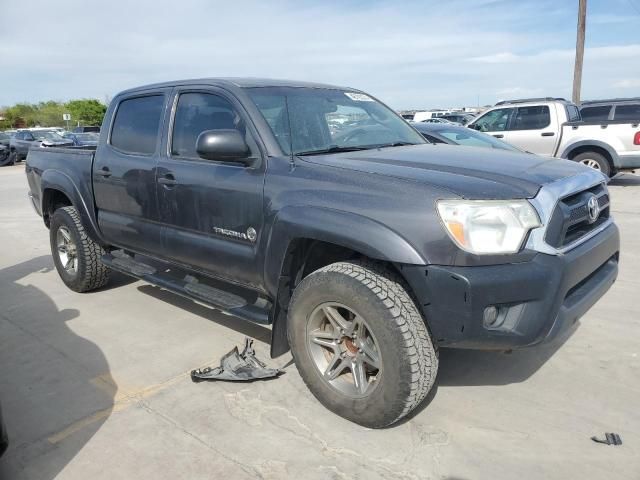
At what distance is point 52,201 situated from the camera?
5586 millimetres

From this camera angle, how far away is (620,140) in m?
11.0

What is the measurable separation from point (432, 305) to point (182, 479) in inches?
55.4

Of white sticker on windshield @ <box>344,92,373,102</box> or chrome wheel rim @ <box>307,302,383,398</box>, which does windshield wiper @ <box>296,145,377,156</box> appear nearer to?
white sticker on windshield @ <box>344,92,373,102</box>

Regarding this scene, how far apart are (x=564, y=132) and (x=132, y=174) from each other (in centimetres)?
991

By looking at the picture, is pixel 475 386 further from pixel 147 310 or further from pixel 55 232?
pixel 55 232

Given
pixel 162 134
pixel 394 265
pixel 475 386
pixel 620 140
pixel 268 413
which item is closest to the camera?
pixel 394 265

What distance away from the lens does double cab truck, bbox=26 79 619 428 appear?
8.32 ft

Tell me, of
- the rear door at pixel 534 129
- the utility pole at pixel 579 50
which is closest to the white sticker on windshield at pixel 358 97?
the rear door at pixel 534 129

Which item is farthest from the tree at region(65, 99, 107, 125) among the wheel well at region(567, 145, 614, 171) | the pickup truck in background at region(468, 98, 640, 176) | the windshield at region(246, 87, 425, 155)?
the windshield at region(246, 87, 425, 155)

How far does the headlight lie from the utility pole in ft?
66.1

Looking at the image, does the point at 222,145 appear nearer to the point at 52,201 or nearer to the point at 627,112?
the point at 52,201

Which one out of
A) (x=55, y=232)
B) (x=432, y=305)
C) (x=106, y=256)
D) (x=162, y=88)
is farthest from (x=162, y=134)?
(x=432, y=305)

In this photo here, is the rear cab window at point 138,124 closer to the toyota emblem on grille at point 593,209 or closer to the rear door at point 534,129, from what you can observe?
the toyota emblem on grille at point 593,209

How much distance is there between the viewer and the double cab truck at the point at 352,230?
2535 millimetres
